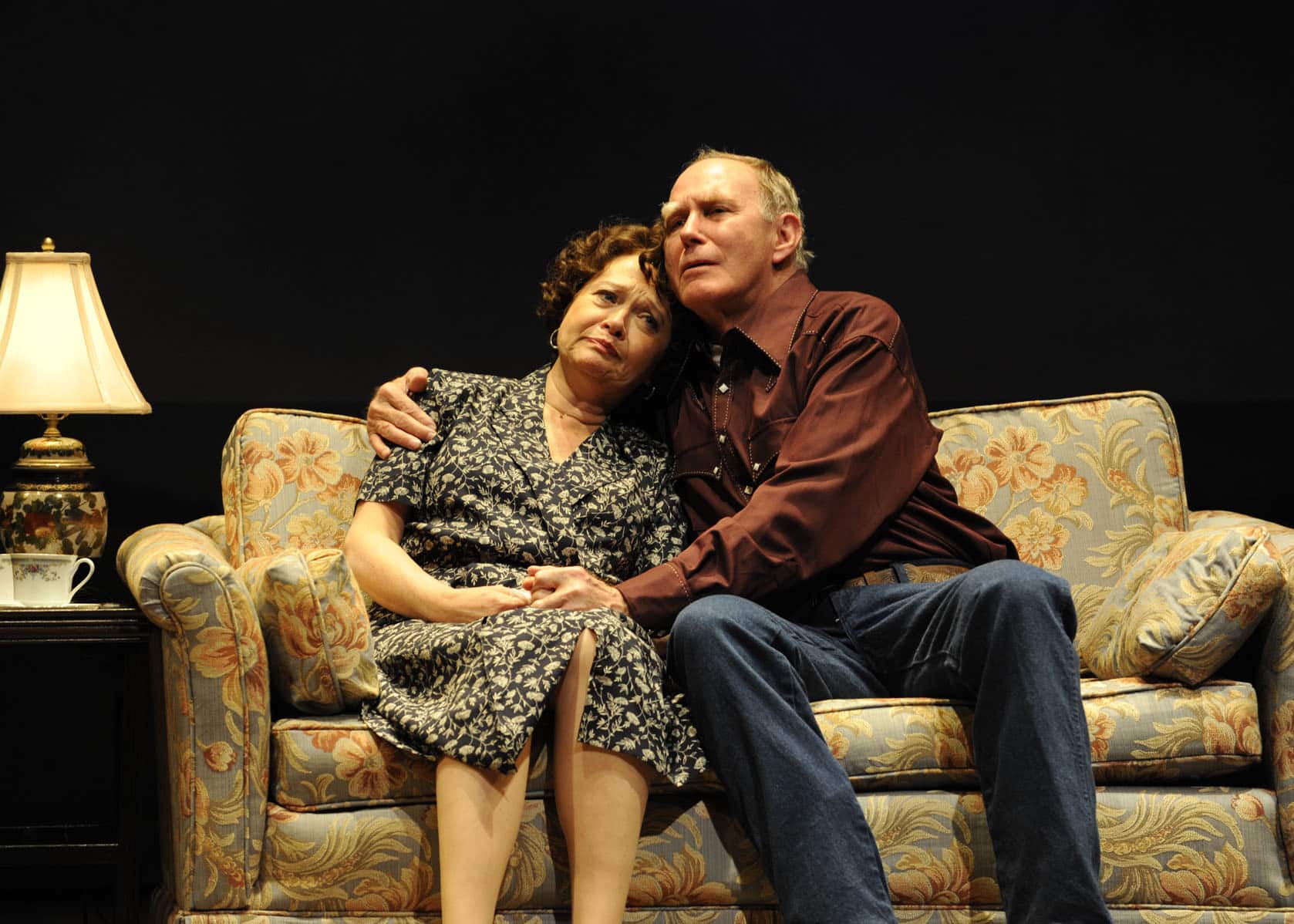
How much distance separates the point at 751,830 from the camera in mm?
1959

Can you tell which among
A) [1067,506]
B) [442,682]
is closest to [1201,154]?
[1067,506]

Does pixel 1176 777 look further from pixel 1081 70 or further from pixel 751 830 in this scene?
pixel 1081 70

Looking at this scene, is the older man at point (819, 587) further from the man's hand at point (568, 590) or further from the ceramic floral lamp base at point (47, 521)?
the ceramic floral lamp base at point (47, 521)

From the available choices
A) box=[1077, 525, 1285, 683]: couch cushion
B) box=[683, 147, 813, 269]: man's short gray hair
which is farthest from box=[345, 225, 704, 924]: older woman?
box=[1077, 525, 1285, 683]: couch cushion

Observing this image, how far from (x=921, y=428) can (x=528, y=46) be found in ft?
4.80

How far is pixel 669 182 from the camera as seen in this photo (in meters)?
3.29

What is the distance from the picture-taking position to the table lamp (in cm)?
254

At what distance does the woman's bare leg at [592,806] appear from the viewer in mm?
1908

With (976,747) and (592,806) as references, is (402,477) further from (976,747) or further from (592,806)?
(976,747)

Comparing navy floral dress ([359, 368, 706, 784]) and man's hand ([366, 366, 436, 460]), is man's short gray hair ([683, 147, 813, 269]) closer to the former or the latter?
navy floral dress ([359, 368, 706, 784])

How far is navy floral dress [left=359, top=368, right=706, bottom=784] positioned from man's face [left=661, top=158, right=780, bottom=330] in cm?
29

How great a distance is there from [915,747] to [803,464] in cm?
49

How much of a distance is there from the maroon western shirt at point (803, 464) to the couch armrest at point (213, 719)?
Result: 580 millimetres

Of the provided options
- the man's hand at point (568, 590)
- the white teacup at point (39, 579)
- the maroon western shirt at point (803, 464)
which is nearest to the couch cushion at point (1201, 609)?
the maroon western shirt at point (803, 464)
